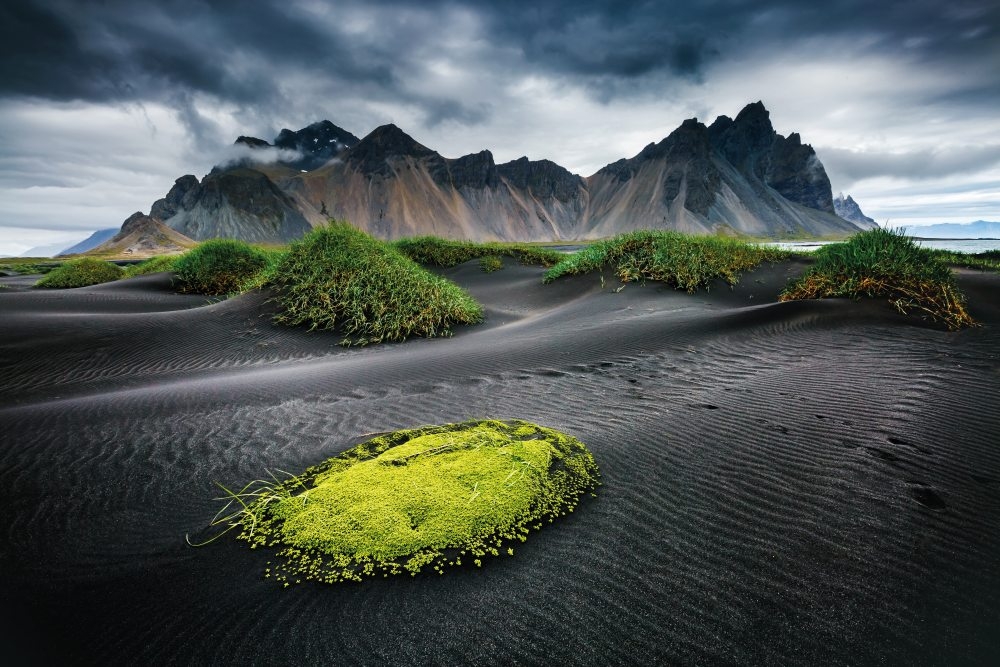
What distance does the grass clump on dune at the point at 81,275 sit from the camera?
15422mm

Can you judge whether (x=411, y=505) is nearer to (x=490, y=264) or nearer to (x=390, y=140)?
(x=490, y=264)

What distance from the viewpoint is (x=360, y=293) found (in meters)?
7.91

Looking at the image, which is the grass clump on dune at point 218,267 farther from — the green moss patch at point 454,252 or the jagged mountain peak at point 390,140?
the jagged mountain peak at point 390,140

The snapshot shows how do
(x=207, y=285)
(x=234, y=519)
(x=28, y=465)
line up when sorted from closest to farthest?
(x=234, y=519) < (x=28, y=465) < (x=207, y=285)

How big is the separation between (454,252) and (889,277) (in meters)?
13.2

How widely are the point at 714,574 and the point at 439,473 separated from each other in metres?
1.25

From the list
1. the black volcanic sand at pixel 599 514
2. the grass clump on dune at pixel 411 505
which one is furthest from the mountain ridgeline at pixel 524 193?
the grass clump on dune at pixel 411 505

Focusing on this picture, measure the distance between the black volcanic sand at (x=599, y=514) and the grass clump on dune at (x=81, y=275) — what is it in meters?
14.0

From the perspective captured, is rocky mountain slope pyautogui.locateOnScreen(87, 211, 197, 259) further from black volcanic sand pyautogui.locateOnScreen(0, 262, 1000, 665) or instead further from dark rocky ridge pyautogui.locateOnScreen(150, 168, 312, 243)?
black volcanic sand pyautogui.locateOnScreen(0, 262, 1000, 665)

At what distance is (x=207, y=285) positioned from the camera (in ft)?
41.9

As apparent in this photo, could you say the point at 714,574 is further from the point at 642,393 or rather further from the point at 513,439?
the point at 642,393

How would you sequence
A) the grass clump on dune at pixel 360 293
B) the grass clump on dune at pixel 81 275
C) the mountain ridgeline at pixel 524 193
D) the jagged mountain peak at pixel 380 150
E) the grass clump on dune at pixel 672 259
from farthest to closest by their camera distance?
the jagged mountain peak at pixel 380 150, the mountain ridgeline at pixel 524 193, the grass clump on dune at pixel 81 275, the grass clump on dune at pixel 672 259, the grass clump on dune at pixel 360 293

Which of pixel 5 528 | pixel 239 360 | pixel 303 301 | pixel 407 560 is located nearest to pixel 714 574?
pixel 407 560

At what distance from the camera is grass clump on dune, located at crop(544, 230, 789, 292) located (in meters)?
9.88
